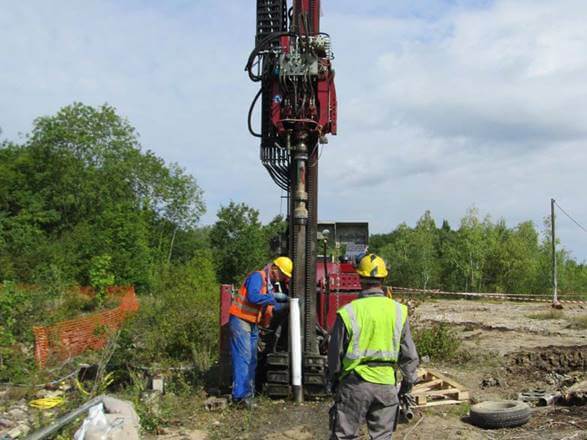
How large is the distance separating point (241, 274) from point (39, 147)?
16716 millimetres

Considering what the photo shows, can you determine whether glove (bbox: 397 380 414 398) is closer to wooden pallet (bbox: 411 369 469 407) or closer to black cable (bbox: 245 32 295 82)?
wooden pallet (bbox: 411 369 469 407)

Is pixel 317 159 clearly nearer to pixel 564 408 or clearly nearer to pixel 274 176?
pixel 274 176

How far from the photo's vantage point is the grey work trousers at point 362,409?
14.3 ft

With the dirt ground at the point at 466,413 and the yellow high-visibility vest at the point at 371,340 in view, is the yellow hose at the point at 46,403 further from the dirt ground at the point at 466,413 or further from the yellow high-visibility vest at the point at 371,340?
the yellow high-visibility vest at the point at 371,340

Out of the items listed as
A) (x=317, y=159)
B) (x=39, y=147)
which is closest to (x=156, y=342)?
(x=317, y=159)

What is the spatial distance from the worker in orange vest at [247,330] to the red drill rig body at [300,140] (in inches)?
13.0

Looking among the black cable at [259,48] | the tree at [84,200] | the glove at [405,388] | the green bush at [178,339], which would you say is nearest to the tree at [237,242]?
the tree at [84,200]

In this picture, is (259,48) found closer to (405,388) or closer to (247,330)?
(247,330)

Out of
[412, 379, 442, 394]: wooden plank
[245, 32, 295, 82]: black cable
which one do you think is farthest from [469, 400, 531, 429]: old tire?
[245, 32, 295, 82]: black cable

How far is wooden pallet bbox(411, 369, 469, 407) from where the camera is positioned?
7939mm

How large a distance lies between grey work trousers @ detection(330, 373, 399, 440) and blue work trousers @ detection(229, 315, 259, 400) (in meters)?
3.40

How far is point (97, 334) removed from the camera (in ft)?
41.7

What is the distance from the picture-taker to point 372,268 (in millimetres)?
4547

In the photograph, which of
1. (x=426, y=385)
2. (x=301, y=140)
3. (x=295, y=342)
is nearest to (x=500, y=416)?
(x=426, y=385)
